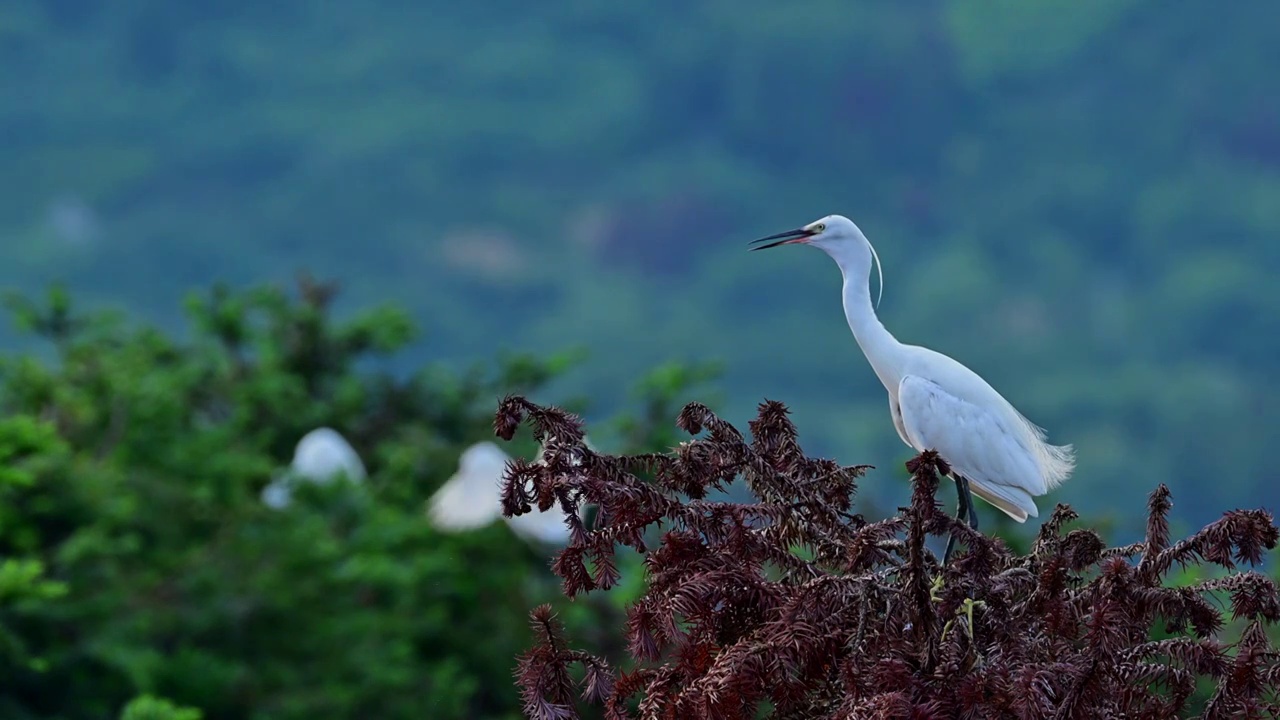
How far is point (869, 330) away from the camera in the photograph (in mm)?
4477

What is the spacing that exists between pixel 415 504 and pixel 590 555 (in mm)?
10627

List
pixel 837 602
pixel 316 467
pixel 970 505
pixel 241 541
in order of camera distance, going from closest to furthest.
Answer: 1. pixel 837 602
2. pixel 970 505
3. pixel 241 541
4. pixel 316 467

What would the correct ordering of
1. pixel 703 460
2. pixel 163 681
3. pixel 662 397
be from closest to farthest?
pixel 703 460 < pixel 163 681 < pixel 662 397

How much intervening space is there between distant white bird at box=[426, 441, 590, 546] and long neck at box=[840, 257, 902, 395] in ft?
23.3

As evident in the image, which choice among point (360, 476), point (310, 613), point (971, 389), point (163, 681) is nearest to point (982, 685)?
point (971, 389)

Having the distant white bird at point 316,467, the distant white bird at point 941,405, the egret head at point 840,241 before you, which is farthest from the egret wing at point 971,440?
the distant white bird at point 316,467

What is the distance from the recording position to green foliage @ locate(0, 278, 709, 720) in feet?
26.9

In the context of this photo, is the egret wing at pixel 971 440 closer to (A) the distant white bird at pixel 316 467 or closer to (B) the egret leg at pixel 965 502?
(B) the egret leg at pixel 965 502

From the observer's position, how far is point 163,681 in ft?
28.2

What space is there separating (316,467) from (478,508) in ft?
4.63

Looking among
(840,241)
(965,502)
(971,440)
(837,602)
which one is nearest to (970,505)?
(965,502)

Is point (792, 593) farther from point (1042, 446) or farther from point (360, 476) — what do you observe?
point (360, 476)

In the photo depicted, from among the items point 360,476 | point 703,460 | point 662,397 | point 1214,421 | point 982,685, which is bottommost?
point 982,685

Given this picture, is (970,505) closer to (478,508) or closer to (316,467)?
(478,508)
